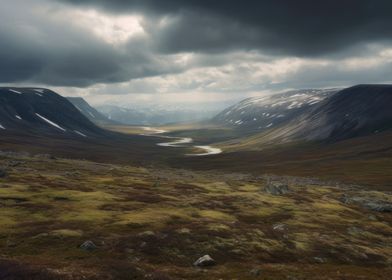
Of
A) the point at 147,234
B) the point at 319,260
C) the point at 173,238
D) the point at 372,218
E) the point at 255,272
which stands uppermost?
the point at 147,234

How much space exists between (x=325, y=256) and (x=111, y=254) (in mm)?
27576

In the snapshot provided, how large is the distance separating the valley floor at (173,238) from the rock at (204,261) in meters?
0.68

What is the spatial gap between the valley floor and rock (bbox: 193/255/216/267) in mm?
684

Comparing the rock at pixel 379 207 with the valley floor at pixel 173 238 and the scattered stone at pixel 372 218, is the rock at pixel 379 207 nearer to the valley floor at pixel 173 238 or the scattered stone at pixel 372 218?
the valley floor at pixel 173 238

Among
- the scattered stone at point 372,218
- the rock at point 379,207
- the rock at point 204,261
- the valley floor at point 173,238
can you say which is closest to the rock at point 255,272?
the valley floor at point 173,238

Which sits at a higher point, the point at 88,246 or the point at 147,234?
the point at 88,246

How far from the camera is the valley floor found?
119ft

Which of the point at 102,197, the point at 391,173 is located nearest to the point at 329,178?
the point at 391,173

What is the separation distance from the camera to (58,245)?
41.4 m

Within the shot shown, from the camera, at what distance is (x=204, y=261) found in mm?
40125

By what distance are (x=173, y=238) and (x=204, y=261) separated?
26.1 ft

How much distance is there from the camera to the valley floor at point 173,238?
36188 millimetres

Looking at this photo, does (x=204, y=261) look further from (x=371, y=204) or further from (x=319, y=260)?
(x=371, y=204)

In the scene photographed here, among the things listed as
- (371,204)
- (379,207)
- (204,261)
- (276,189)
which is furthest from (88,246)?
(371,204)
